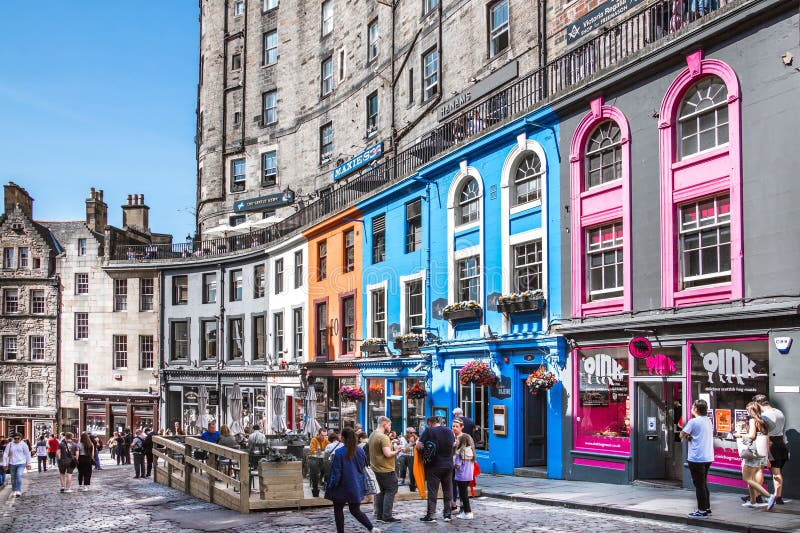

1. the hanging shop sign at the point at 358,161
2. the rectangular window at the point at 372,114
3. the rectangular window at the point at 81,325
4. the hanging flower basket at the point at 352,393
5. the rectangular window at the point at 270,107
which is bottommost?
the hanging flower basket at the point at 352,393

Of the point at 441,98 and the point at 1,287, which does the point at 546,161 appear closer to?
the point at 441,98

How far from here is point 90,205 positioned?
5366 centimetres

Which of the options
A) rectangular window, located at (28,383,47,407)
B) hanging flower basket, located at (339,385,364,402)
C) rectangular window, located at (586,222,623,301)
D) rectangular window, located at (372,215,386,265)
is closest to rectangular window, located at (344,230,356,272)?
rectangular window, located at (372,215,386,265)

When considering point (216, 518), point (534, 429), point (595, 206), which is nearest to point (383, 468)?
point (216, 518)

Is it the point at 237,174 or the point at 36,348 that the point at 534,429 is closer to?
the point at 237,174

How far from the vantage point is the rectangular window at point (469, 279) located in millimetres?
24359

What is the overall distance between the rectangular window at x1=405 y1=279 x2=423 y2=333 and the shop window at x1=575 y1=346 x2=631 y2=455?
8.21m

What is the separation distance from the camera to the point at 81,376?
50625 millimetres

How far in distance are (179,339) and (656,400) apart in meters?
33.6

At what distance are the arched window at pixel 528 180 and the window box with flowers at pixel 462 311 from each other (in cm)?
296

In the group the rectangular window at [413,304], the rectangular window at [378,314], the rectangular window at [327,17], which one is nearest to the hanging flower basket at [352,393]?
the rectangular window at [378,314]

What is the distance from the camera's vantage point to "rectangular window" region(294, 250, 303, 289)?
123 feet

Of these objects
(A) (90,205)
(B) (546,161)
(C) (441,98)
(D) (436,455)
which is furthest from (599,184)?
(A) (90,205)

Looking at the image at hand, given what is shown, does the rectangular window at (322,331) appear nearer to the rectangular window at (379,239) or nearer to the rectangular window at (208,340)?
the rectangular window at (379,239)
